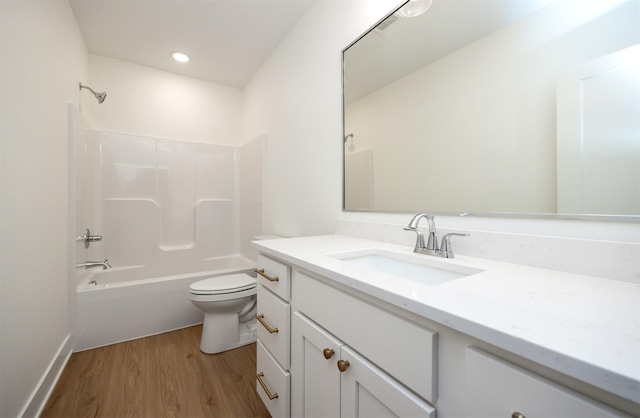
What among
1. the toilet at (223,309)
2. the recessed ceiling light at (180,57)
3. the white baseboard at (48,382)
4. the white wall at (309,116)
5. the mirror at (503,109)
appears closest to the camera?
the mirror at (503,109)

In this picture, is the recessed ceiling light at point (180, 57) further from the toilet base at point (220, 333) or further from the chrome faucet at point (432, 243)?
the chrome faucet at point (432, 243)

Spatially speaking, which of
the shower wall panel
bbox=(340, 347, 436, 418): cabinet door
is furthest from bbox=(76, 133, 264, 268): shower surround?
bbox=(340, 347, 436, 418): cabinet door

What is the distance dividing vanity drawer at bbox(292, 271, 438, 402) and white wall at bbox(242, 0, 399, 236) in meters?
0.87

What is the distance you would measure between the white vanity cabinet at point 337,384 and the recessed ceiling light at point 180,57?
271cm

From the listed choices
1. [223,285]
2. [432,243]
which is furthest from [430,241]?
[223,285]

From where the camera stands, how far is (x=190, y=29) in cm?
214

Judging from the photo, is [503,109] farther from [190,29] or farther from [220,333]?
[190,29]

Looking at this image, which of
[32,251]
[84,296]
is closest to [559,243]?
[32,251]

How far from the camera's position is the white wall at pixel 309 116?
1612 millimetres

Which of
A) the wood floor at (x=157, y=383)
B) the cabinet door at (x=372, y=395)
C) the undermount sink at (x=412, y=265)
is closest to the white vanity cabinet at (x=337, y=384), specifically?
the cabinet door at (x=372, y=395)

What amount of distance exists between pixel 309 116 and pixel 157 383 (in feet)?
6.30

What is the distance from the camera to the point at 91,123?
2473 mm

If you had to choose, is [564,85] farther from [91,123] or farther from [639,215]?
[91,123]

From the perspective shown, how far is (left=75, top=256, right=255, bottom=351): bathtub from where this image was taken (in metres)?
1.91
